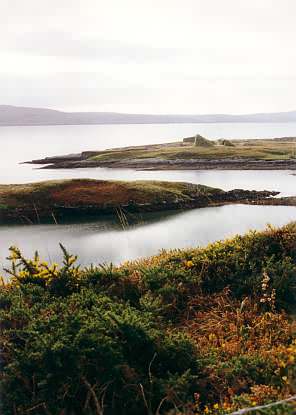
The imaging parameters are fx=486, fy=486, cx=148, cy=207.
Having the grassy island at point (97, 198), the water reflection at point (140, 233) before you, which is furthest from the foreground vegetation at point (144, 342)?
the grassy island at point (97, 198)

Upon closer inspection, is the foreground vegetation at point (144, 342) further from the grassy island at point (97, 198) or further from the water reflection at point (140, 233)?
the grassy island at point (97, 198)

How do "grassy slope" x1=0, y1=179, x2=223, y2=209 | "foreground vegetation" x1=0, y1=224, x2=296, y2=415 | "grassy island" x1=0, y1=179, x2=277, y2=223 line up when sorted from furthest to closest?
"grassy slope" x1=0, y1=179, x2=223, y2=209
"grassy island" x1=0, y1=179, x2=277, y2=223
"foreground vegetation" x1=0, y1=224, x2=296, y2=415

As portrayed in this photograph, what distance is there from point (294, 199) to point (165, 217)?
50.2ft

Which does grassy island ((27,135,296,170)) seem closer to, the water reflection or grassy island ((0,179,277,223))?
grassy island ((0,179,277,223))

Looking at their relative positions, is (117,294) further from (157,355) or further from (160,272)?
(157,355)

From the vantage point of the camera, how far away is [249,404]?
726cm

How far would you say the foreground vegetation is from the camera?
7914 mm

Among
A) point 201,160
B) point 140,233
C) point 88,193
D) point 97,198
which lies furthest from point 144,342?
point 201,160

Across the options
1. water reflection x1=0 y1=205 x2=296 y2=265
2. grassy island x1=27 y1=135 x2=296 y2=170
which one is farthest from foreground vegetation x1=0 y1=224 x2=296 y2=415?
grassy island x1=27 y1=135 x2=296 y2=170

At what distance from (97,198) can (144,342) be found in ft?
121

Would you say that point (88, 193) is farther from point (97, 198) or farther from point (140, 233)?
point (140, 233)

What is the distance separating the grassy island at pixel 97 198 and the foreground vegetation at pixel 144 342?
92.3 feet

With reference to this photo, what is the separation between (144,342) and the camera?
352 inches

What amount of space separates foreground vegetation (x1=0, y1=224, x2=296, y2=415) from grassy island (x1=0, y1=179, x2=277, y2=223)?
28144 mm
